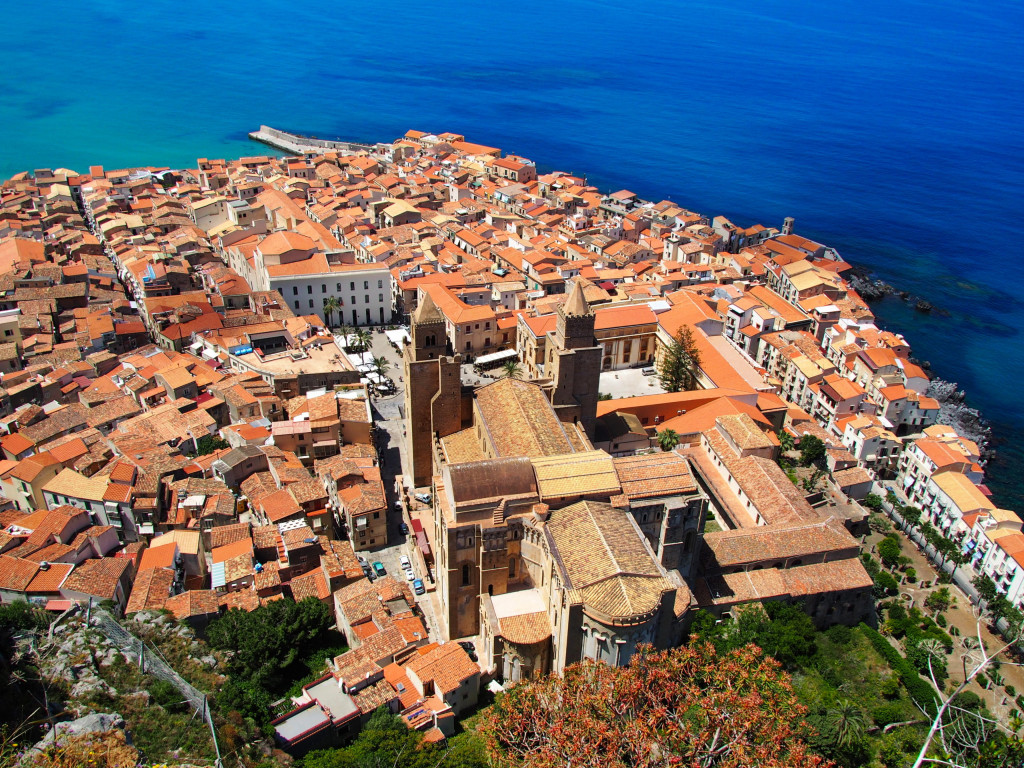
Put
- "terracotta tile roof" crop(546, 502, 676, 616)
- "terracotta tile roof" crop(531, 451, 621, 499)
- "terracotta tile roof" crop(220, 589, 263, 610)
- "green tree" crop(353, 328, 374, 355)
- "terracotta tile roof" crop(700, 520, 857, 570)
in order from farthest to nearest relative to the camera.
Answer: "green tree" crop(353, 328, 374, 355) < "terracotta tile roof" crop(700, 520, 857, 570) < "terracotta tile roof" crop(220, 589, 263, 610) < "terracotta tile roof" crop(531, 451, 621, 499) < "terracotta tile roof" crop(546, 502, 676, 616)

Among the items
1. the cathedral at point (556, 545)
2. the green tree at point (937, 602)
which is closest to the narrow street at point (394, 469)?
the cathedral at point (556, 545)

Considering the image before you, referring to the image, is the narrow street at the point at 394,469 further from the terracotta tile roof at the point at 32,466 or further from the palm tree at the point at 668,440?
the terracotta tile roof at the point at 32,466

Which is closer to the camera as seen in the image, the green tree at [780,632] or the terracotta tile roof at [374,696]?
the terracotta tile roof at [374,696]

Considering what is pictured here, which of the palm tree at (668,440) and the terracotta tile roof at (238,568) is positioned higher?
the palm tree at (668,440)

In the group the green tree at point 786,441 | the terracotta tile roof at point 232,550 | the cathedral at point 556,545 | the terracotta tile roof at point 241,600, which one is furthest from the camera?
the green tree at point 786,441

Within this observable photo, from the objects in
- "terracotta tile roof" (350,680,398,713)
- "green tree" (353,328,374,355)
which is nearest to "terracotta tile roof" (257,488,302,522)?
"terracotta tile roof" (350,680,398,713)

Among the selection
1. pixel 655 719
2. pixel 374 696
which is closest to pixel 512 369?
pixel 374 696

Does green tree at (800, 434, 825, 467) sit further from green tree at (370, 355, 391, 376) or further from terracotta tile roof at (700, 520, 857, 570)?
green tree at (370, 355, 391, 376)

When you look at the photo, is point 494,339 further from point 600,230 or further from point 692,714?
point 692,714
